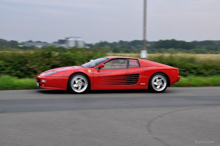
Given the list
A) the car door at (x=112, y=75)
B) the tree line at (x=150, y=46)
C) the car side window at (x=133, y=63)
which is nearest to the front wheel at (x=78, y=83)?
the car door at (x=112, y=75)

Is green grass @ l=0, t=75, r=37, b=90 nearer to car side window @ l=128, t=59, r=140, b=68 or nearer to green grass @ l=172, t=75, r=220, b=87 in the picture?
car side window @ l=128, t=59, r=140, b=68

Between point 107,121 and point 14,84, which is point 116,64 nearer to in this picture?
point 14,84

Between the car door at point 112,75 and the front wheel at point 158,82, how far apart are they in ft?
3.09

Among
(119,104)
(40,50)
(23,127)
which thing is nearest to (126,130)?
(23,127)

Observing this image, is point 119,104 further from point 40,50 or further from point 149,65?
point 40,50

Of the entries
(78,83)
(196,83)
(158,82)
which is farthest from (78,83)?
(196,83)

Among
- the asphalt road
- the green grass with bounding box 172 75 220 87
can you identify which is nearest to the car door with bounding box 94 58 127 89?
the asphalt road

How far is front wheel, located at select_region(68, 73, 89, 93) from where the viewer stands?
844 centimetres

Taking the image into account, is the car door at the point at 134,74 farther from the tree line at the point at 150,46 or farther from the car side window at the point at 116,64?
the tree line at the point at 150,46

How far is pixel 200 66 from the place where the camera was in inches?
628

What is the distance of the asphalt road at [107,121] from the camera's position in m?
3.99

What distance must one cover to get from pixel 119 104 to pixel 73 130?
8.36 ft

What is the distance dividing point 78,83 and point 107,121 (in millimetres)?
3562

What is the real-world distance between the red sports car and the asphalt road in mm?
664
